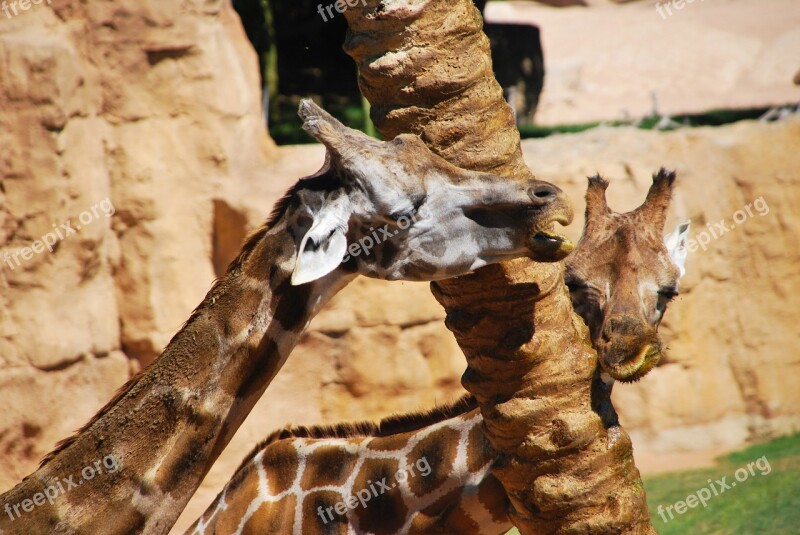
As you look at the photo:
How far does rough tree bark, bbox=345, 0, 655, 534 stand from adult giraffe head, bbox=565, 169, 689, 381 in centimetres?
31

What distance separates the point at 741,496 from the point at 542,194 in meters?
4.75

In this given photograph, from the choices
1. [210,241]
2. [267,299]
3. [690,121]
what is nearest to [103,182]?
[210,241]

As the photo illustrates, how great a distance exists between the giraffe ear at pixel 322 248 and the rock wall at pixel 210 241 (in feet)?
14.5

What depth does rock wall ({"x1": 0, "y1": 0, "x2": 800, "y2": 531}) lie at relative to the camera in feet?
22.1

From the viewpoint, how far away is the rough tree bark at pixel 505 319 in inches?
120

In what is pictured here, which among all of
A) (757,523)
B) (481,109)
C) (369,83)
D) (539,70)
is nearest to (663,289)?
(481,109)

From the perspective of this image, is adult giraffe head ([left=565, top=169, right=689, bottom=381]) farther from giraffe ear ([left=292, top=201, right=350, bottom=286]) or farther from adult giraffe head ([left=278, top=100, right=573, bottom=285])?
giraffe ear ([left=292, top=201, right=350, bottom=286])

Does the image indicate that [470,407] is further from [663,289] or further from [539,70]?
[539,70]

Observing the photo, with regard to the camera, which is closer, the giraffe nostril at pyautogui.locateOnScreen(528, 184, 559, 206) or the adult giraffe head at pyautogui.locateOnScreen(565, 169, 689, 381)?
the giraffe nostril at pyautogui.locateOnScreen(528, 184, 559, 206)

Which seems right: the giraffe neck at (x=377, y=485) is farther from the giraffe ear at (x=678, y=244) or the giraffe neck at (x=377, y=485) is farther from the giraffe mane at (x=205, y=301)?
the giraffe ear at (x=678, y=244)

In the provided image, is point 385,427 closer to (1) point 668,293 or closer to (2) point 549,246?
(1) point 668,293

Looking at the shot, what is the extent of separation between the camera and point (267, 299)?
121 inches

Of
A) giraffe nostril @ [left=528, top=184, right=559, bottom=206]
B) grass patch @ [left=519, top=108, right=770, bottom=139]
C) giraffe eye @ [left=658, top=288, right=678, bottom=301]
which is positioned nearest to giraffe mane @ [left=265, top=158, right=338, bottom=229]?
giraffe nostril @ [left=528, top=184, right=559, bottom=206]

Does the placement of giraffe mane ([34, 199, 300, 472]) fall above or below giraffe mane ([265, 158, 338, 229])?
below
